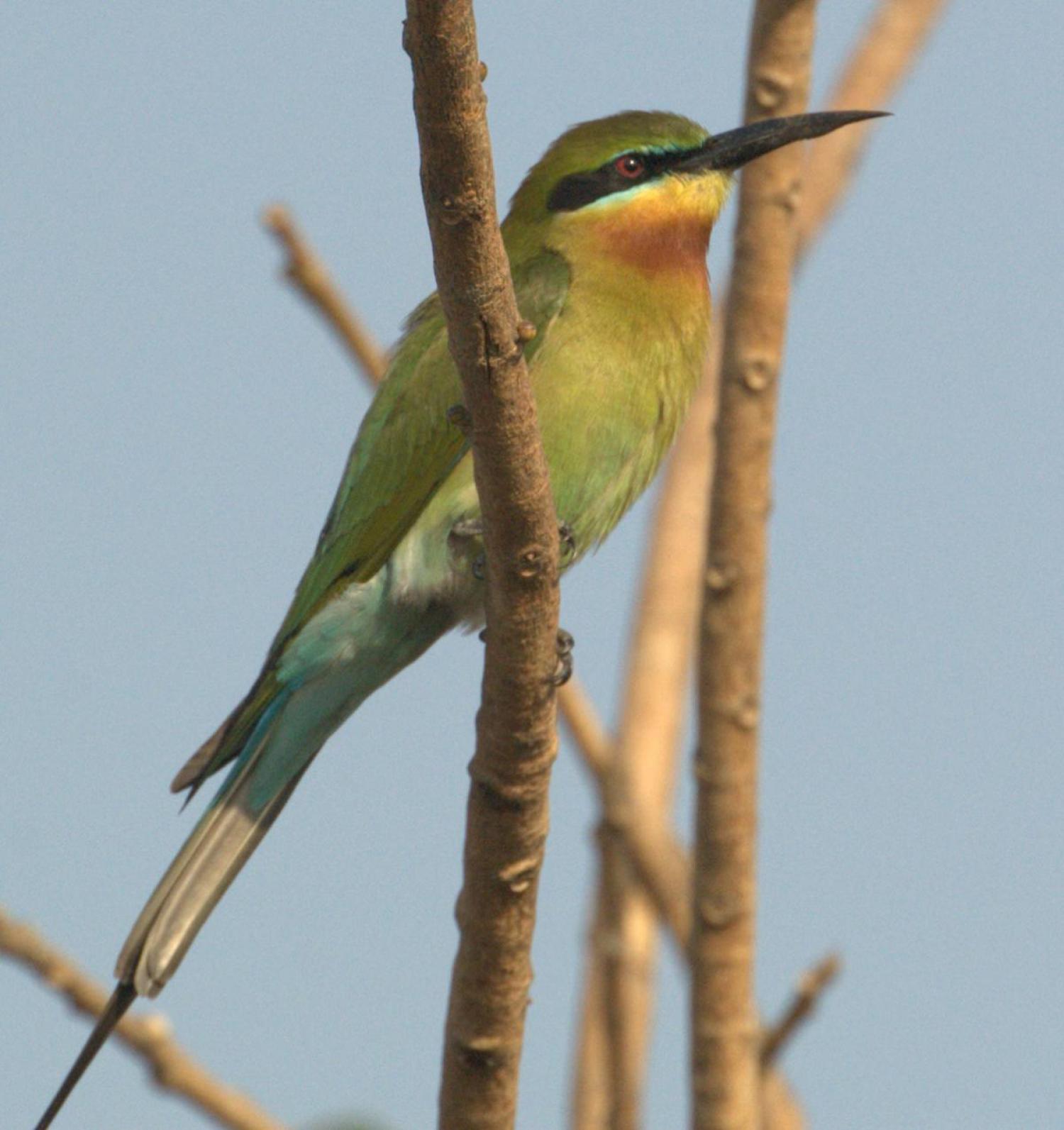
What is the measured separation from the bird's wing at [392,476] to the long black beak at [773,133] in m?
0.43

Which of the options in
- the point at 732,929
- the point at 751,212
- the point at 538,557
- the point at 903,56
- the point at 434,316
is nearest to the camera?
the point at 538,557

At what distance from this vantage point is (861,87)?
4520 millimetres

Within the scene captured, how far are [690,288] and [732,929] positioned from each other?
4.57ft

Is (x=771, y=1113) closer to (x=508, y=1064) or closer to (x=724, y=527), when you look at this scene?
(x=508, y=1064)

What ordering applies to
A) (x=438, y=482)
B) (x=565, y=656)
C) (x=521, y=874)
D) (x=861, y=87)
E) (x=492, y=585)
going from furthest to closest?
(x=861, y=87) < (x=438, y=482) < (x=565, y=656) < (x=521, y=874) < (x=492, y=585)

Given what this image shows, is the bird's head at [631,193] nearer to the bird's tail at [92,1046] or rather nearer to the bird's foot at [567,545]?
the bird's foot at [567,545]

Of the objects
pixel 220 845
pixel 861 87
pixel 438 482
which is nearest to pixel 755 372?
pixel 438 482

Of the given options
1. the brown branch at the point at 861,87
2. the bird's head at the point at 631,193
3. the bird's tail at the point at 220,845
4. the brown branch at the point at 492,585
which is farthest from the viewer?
the brown branch at the point at 861,87

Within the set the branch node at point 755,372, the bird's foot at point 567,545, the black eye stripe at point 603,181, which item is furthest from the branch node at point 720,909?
the black eye stripe at point 603,181

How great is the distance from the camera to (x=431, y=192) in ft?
6.78

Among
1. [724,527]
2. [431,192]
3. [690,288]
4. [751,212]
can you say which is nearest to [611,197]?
[690,288]

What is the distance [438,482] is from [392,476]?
0.35 ft

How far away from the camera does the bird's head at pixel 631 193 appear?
12.3 ft

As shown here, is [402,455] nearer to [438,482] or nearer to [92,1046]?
[438,482]
